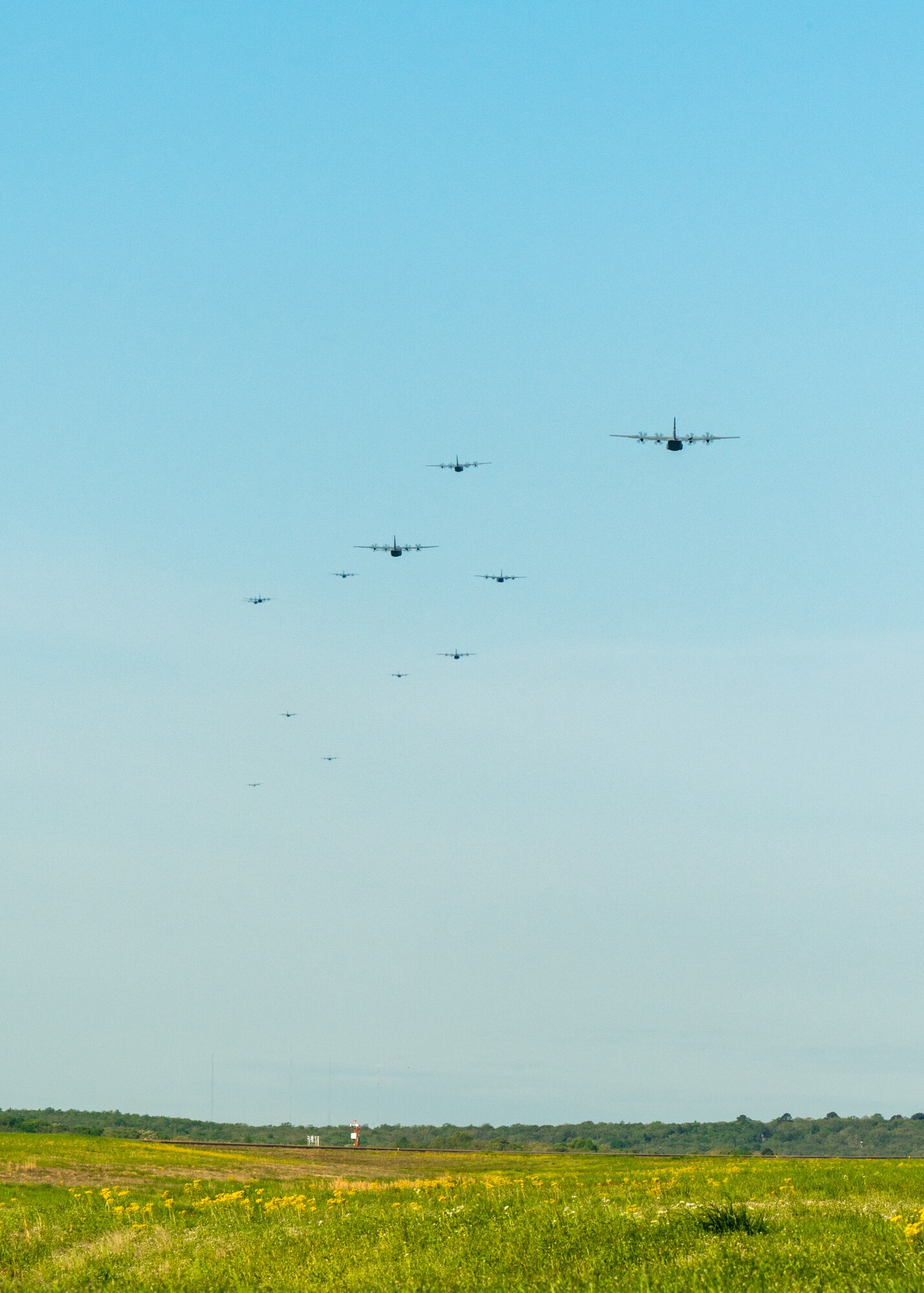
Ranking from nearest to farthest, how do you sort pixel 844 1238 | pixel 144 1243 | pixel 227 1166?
pixel 844 1238 < pixel 144 1243 < pixel 227 1166

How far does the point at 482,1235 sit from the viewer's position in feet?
73.0

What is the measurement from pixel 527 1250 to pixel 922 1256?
6552 mm

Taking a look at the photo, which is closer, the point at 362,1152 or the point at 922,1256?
the point at 922,1256

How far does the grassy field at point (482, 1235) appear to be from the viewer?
58.2ft

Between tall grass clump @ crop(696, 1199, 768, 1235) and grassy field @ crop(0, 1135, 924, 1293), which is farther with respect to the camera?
tall grass clump @ crop(696, 1199, 768, 1235)

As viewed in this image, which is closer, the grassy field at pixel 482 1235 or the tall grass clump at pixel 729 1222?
the grassy field at pixel 482 1235

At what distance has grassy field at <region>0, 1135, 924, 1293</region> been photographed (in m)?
17.7

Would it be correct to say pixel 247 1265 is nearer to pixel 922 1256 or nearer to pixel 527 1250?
pixel 527 1250

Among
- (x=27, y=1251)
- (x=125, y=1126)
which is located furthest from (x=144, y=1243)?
(x=125, y=1126)

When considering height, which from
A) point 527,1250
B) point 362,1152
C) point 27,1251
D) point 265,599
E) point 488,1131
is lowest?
point 488,1131

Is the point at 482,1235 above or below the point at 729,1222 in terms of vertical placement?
below

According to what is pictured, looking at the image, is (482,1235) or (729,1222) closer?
(729,1222)

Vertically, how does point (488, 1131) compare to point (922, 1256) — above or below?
below

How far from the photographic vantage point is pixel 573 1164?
73562mm
